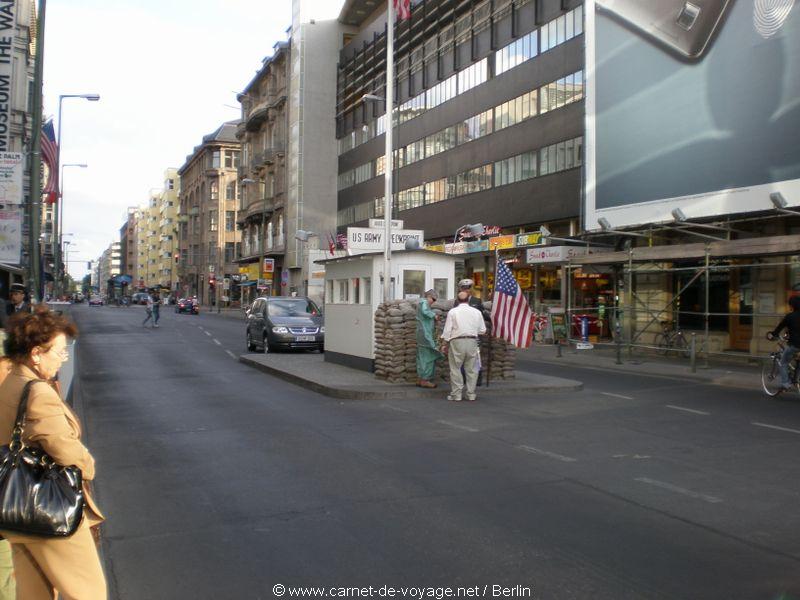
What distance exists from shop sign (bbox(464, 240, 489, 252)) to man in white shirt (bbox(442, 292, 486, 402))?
21.4 meters

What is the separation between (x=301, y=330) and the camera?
74.6ft

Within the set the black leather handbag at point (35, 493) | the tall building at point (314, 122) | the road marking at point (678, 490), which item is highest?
the tall building at point (314, 122)

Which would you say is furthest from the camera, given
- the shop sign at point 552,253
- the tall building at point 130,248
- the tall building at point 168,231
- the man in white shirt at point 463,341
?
the tall building at point 130,248

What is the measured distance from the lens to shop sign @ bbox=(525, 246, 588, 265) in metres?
28.4

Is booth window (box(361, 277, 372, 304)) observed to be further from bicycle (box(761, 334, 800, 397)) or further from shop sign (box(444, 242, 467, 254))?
shop sign (box(444, 242, 467, 254))

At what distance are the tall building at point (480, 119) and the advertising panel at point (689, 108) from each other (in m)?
4.49

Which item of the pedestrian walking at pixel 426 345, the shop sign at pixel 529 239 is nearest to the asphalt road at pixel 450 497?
the pedestrian walking at pixel 426 345

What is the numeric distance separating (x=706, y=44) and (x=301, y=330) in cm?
1414

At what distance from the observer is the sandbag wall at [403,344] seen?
1440 cm

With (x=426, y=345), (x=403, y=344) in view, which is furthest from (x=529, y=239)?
(x=426, y=345)

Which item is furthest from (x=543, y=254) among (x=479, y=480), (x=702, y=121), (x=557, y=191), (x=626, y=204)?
(x=479, y=480)

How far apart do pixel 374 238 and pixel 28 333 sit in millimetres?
14485

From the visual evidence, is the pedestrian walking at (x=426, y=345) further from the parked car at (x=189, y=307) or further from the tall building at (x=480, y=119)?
the parked car at (x=189, y=307)

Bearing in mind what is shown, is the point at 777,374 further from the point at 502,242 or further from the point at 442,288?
the point at 502,242
